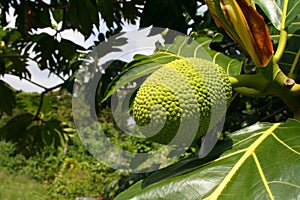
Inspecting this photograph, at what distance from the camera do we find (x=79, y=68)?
220 centimetres

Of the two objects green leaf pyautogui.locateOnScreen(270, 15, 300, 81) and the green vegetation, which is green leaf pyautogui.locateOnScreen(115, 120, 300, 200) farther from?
the green vegetation

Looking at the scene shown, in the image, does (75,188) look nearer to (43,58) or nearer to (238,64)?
(43,58)

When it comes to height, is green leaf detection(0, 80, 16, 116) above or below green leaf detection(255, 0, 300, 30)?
below

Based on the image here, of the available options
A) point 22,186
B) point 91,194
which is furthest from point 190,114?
point 22,186

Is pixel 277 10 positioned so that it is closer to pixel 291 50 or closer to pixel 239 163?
pixel 291 50

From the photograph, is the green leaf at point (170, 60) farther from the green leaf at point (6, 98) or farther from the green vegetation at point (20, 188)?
the green vegetation at point (20, 188)

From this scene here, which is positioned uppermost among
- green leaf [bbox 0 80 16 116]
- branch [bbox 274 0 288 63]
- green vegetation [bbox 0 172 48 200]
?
branch [bbox 274 0 288 63]

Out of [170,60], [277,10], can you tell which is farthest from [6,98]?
[277,10]

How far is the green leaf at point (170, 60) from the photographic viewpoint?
91 cm

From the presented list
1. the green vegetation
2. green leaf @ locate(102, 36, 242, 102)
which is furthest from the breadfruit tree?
the green vegetation

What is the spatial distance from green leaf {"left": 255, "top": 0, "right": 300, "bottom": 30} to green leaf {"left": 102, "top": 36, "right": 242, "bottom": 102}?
11 cm

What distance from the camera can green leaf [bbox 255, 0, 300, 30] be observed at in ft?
2.98

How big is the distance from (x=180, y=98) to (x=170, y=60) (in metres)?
0.25

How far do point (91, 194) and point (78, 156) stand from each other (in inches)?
61.9
